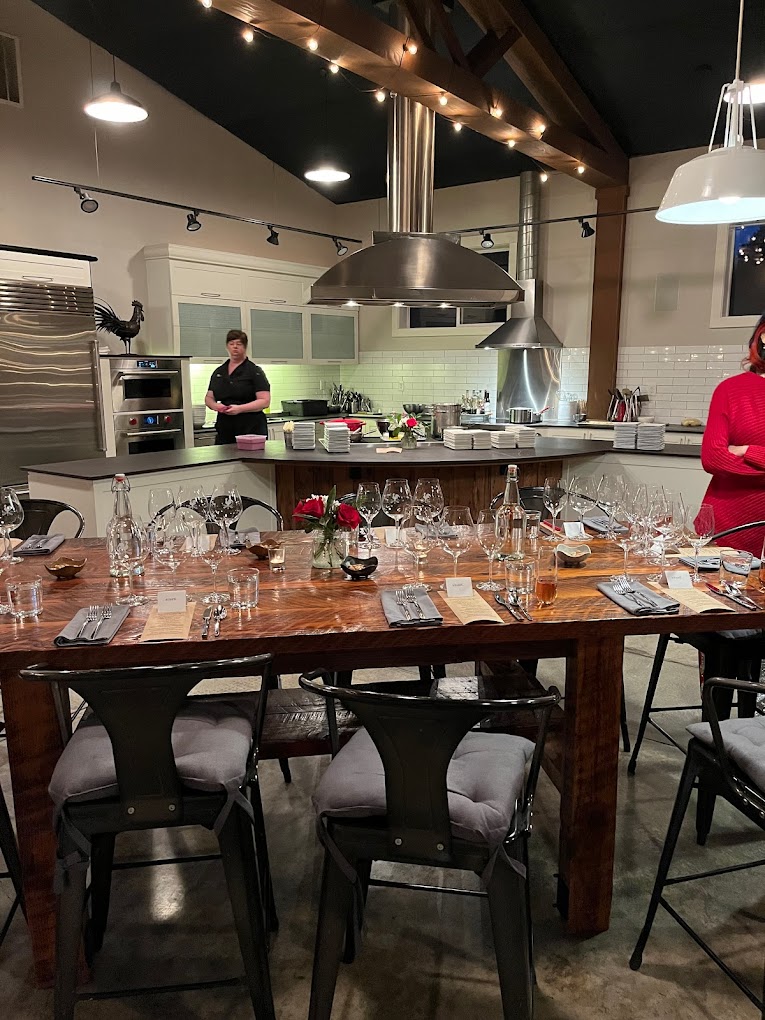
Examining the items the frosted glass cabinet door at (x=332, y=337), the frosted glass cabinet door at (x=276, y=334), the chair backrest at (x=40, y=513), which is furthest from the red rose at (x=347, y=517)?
the frosted glass cabinet door at (x=332, y=337)

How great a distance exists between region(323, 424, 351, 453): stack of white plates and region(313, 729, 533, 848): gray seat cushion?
3.40m

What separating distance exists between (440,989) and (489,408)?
687cm

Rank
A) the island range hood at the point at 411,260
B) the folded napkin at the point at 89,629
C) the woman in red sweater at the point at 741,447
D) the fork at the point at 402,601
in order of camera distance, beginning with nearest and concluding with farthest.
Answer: the folded napkin at the point at 89,629
the fork at the point at 402,601
the woman in red sweater at the point at 741,447
the island range hood at the point at 411,260

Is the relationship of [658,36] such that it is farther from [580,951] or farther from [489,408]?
[580,951]

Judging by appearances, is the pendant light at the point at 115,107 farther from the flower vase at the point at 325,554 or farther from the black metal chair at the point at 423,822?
the black metal chair at the point at 423,822

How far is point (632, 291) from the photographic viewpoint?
24.1 feet

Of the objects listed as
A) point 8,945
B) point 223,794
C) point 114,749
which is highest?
point 114,749

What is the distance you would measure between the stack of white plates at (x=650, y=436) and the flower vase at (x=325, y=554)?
3438 mm

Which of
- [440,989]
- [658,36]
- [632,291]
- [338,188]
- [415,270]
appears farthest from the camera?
[338,188]

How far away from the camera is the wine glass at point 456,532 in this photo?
8.01 feet

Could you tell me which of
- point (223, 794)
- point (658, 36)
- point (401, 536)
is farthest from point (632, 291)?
point (223, 794)

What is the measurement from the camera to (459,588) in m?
2.19

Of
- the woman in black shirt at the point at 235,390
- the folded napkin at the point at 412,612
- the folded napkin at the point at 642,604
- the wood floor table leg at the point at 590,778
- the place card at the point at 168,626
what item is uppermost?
the woman in black shirt at the point at 235,390

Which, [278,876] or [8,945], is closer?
[8,945]
